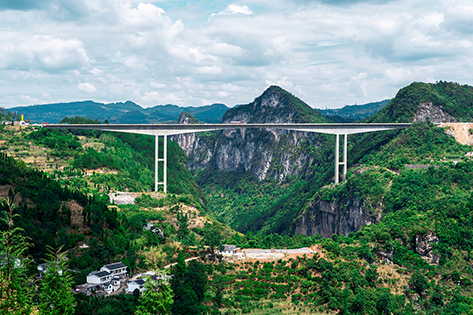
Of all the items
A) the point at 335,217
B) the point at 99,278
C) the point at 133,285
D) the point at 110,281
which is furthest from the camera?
the point at 335,217

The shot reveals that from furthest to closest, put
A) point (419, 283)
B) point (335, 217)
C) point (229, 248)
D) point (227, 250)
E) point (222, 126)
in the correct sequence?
point (222, 126), point (335, 217), point (229, 248), point (227, 250), point (419, 283)

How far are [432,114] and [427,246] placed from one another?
53.4 m

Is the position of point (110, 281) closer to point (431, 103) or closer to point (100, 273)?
point (100, 273)

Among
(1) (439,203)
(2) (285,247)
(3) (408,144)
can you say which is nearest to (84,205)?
(2) (285,247)

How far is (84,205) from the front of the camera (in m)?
52.2

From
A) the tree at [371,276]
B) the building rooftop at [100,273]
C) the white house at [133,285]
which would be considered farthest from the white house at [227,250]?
the building rooftop at [100,273]

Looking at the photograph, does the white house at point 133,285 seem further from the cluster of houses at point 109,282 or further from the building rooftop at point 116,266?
the building rooftop at point 116,266

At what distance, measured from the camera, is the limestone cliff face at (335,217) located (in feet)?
246

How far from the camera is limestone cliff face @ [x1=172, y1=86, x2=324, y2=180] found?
143375mm

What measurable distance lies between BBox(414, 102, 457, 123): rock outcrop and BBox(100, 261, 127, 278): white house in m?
75.5

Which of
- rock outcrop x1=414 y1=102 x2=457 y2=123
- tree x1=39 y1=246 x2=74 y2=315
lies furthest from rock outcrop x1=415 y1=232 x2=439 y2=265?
rock outcrop x1=414 y1=102 x2=457 y2=123

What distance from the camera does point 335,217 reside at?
84062 mm

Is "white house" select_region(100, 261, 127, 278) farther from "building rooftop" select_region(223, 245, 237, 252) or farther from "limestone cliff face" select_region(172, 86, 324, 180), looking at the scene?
"limestone cliff face" select_region(172, 86, 324, 180)

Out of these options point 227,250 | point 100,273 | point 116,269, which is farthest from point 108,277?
point 227,250
